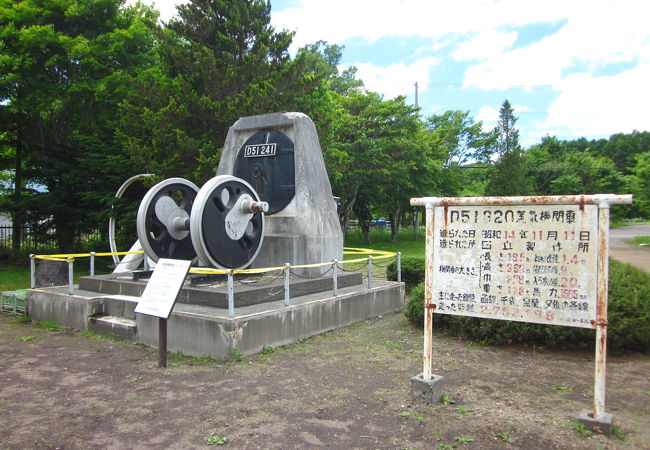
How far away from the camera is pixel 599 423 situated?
4.11 metres

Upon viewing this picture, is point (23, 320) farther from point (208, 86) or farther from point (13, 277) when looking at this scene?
point (208, 86)

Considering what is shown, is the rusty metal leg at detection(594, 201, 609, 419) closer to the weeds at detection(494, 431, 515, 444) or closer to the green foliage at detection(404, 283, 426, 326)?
the weeds at detection(494, 431, 515, 444)

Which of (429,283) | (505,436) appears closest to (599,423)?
(505,436)

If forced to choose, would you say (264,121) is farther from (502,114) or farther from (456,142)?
(502,114)

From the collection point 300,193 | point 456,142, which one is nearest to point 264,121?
point 300,193

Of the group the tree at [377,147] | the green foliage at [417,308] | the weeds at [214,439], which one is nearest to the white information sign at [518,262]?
the weeds at [214,439]

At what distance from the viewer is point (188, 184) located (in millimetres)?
9484

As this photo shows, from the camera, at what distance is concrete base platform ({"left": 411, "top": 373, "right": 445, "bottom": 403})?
4.77m

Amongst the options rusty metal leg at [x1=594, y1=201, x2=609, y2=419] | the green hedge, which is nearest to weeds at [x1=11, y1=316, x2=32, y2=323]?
the green hedge

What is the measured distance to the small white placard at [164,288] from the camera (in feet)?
18.9

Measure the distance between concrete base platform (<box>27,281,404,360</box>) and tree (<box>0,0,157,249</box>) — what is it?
8.23m

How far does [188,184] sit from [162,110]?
6.81 meters

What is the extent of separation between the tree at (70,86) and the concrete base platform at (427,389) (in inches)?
542

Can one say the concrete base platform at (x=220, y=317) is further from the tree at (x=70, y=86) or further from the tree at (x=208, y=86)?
the tree at (x=70, y=86)
